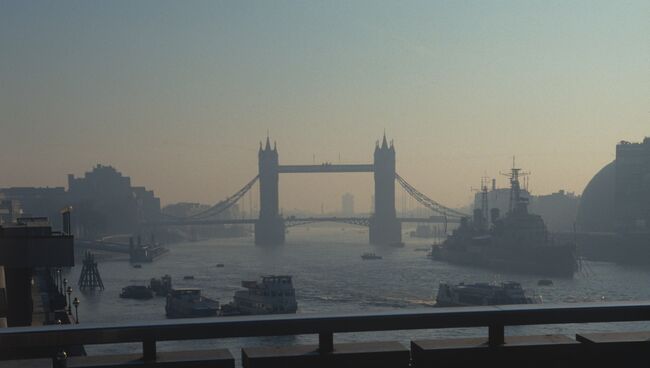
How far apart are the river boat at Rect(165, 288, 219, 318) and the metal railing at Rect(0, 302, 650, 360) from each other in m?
28.3

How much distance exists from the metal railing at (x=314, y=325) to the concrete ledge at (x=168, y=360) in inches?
1.4

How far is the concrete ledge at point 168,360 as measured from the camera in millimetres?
2273

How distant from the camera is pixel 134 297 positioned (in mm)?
39250

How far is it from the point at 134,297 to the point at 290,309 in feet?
37.4

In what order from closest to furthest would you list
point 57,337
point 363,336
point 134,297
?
point 57,337
point 363,336
point 134,297

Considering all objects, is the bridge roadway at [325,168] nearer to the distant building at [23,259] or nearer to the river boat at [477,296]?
the river boat at [477,296]

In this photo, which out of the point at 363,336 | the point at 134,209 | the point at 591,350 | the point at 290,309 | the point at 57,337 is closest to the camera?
the point at 57,337

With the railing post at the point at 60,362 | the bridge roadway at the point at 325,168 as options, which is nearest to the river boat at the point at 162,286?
the railing post at the point at 60,362

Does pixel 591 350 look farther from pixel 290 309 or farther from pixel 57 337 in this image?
pixel 290 309

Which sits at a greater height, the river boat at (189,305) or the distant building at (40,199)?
the distant building at (40,199)

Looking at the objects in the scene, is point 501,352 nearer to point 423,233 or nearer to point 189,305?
point 189,305

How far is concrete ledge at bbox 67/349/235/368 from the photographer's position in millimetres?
2273

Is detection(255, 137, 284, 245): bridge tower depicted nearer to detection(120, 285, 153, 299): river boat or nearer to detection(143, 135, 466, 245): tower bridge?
detection(143, 135, 466, 245): tower bridge

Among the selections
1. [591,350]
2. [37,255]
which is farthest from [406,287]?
[591,350]
